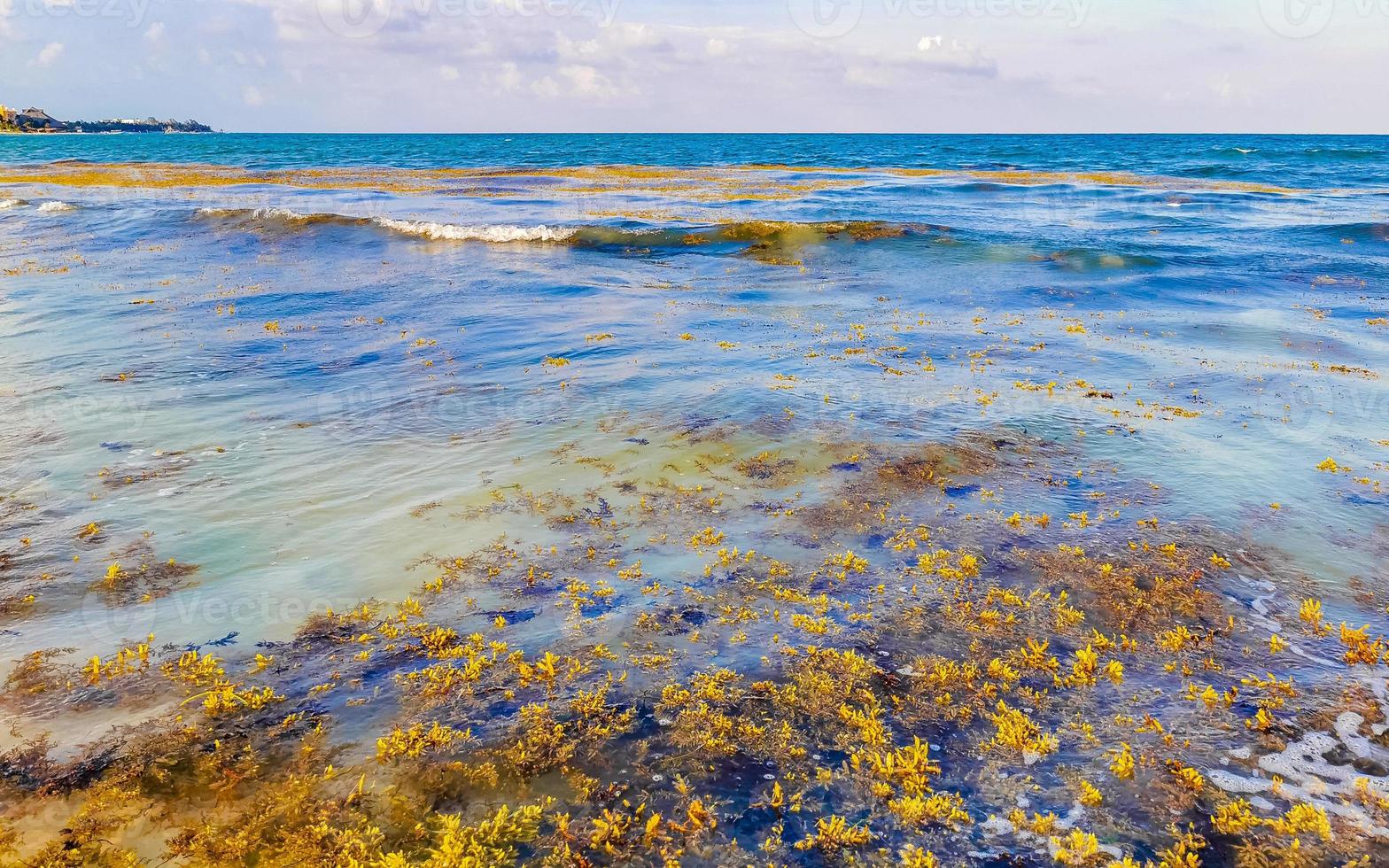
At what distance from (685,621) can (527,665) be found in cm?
134

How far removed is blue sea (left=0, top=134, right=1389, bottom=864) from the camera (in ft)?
16.4

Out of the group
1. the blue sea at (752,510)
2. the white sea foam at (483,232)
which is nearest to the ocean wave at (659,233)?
the white sea foam at (483,232)

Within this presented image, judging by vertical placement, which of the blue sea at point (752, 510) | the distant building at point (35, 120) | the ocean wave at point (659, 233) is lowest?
the blue sea at point (752, 510)

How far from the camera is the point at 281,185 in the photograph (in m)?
46.7

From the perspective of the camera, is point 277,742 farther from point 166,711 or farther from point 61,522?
point 61,522

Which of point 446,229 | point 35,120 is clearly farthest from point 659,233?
point 35,120

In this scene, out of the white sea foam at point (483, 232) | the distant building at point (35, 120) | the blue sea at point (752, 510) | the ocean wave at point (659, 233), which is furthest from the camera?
the distant building at point (35, 120)

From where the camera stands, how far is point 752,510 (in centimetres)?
820

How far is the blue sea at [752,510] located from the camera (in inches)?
196

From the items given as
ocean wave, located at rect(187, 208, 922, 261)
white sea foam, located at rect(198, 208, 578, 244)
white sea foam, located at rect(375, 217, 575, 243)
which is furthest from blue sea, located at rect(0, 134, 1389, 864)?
white sea foam, located at rect(198, 208, 578, 244)

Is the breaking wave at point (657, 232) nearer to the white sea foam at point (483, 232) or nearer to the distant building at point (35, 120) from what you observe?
the white sea foam at point (483, 232)

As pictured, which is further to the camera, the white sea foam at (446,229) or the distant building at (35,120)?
the distant building at (35,120)

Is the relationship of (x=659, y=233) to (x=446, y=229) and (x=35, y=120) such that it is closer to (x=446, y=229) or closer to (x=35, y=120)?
(x=446, y=229)

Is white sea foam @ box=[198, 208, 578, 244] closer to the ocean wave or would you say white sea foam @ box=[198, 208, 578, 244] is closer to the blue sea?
the ocean wave
